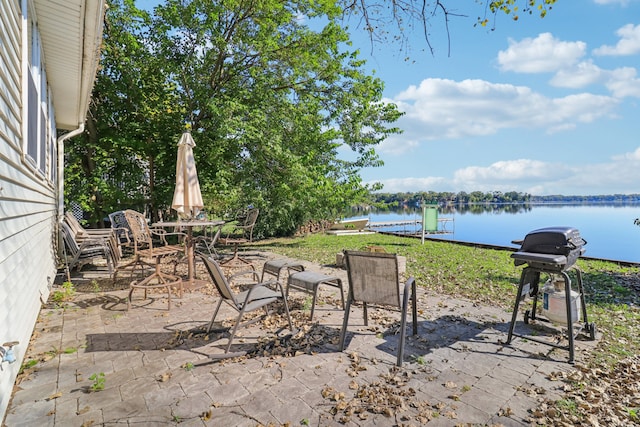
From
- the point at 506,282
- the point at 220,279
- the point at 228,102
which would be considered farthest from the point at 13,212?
the point at 506,282

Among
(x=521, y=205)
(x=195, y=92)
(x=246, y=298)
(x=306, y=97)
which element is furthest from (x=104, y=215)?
Result: (x=521, y=205)

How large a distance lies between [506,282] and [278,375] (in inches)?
→ 211

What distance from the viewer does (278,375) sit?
294 cm

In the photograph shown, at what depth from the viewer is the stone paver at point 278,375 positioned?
2.39 metres

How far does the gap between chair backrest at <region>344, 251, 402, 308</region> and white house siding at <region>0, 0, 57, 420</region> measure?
2.80 meters

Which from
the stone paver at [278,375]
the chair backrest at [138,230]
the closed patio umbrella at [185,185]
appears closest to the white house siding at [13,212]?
the stone paver at [278,375]

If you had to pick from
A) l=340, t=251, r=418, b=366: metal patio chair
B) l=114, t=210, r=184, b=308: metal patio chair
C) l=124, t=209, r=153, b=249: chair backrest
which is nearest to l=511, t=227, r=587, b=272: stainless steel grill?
l=340, t=251, r=418, b=366: metal patio chair

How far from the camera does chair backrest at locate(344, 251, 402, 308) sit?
330 cm

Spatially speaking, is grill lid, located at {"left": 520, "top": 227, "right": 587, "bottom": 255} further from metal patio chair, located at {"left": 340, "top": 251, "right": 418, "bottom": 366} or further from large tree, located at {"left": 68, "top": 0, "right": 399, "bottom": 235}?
large tree, located at {"left": 68, "top": 0, "right": 399, "bottom": 235}

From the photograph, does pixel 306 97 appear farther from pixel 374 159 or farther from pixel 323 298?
pixel 323 298

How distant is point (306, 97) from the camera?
1087 centimetres

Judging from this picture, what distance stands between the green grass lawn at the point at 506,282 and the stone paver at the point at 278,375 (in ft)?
2.10

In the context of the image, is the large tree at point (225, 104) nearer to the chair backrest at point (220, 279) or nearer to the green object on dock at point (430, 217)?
the green object on dock at point (430, 217)

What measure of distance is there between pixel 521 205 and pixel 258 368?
130 meters
